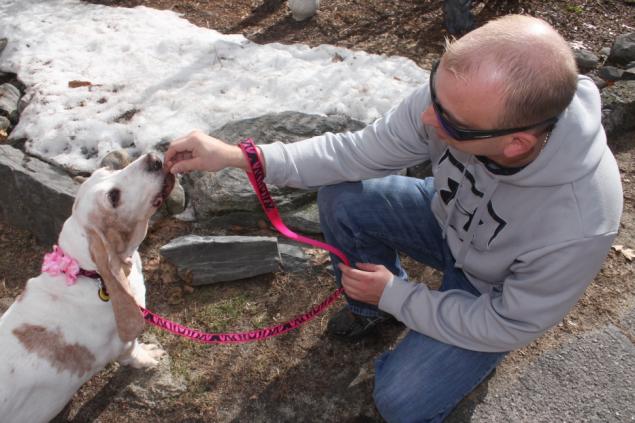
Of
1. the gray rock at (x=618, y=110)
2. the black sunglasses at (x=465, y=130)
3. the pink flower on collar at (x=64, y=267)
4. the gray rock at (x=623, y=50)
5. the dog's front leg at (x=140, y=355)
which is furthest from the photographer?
the gray rock at (x=623, y=50)

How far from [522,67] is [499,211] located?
76 cm

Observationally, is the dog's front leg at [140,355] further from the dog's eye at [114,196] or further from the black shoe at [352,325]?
the black shoe at [352,325]

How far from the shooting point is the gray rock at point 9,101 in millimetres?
5211

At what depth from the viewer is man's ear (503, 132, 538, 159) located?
6.83 feet

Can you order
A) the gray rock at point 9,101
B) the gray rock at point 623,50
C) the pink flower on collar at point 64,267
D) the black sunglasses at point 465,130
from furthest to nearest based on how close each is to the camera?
the gray rock at point 623,50
the gray rock at point 9,101
the pink flower on collar at point 64,267
the black sunglasses at point 465,130

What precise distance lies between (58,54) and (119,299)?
4.28 m

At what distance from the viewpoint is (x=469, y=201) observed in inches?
106

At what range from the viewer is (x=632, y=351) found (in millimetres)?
3465

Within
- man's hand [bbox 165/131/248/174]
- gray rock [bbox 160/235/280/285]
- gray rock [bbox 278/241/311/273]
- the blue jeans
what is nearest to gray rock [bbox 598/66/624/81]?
the blue jeans

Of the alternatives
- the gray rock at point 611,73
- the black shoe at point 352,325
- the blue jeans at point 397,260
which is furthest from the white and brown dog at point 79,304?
the gray rock at point 611,73

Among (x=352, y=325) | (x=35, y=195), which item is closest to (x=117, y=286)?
(x=352, y=325)

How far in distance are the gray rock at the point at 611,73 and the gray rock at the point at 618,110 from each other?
1.30ft

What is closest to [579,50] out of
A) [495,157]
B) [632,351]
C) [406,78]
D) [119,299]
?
[406,78]

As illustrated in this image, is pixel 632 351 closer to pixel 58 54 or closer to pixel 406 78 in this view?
pixel 406 78
